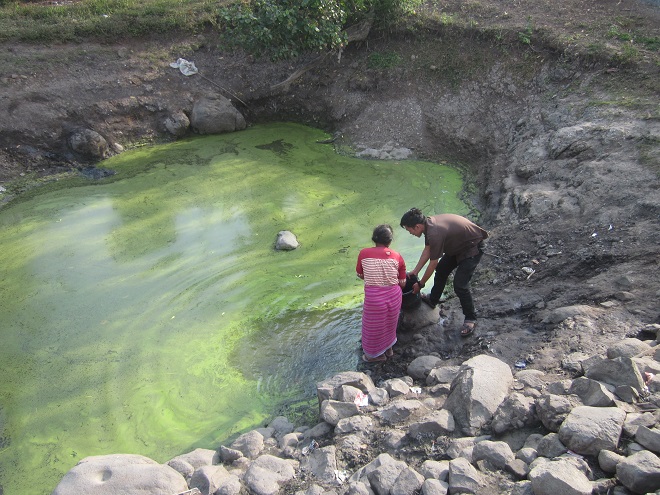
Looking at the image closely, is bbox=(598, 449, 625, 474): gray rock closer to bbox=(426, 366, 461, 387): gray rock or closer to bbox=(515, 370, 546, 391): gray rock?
bbox=(515, 370, 546, 391): gray rock

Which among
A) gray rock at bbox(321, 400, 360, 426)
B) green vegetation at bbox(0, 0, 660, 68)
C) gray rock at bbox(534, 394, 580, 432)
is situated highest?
green vegetation at bbox(0, 0, 660, 68)

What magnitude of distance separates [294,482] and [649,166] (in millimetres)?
4809

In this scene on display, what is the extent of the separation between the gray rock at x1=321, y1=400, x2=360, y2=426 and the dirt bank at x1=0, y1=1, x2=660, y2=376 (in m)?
0.78

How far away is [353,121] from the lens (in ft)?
29.7

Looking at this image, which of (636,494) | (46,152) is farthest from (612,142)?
(46,152)

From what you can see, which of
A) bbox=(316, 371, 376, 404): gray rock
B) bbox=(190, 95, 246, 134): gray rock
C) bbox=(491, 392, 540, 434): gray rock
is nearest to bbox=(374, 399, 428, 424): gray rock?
bbox=(316, 371, 376, 404): gray rock

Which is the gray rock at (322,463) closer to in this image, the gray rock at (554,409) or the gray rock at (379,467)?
the gray rock at (379,467)

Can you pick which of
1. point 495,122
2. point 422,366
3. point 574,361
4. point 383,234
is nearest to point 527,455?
point 574,361

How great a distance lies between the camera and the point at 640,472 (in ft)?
7.93

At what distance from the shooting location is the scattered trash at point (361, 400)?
12.6 feet

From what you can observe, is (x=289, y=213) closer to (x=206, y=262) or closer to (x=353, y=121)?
(x=206, y=262)

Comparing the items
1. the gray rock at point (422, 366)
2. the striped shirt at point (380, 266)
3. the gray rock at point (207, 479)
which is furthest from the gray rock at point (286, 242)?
the gray rock at point (207, 479)

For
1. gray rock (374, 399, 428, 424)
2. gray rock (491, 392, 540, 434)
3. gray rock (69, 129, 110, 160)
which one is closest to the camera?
gray rock (491, 392, 540, 434)

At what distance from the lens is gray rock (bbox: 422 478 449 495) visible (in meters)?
2.77
